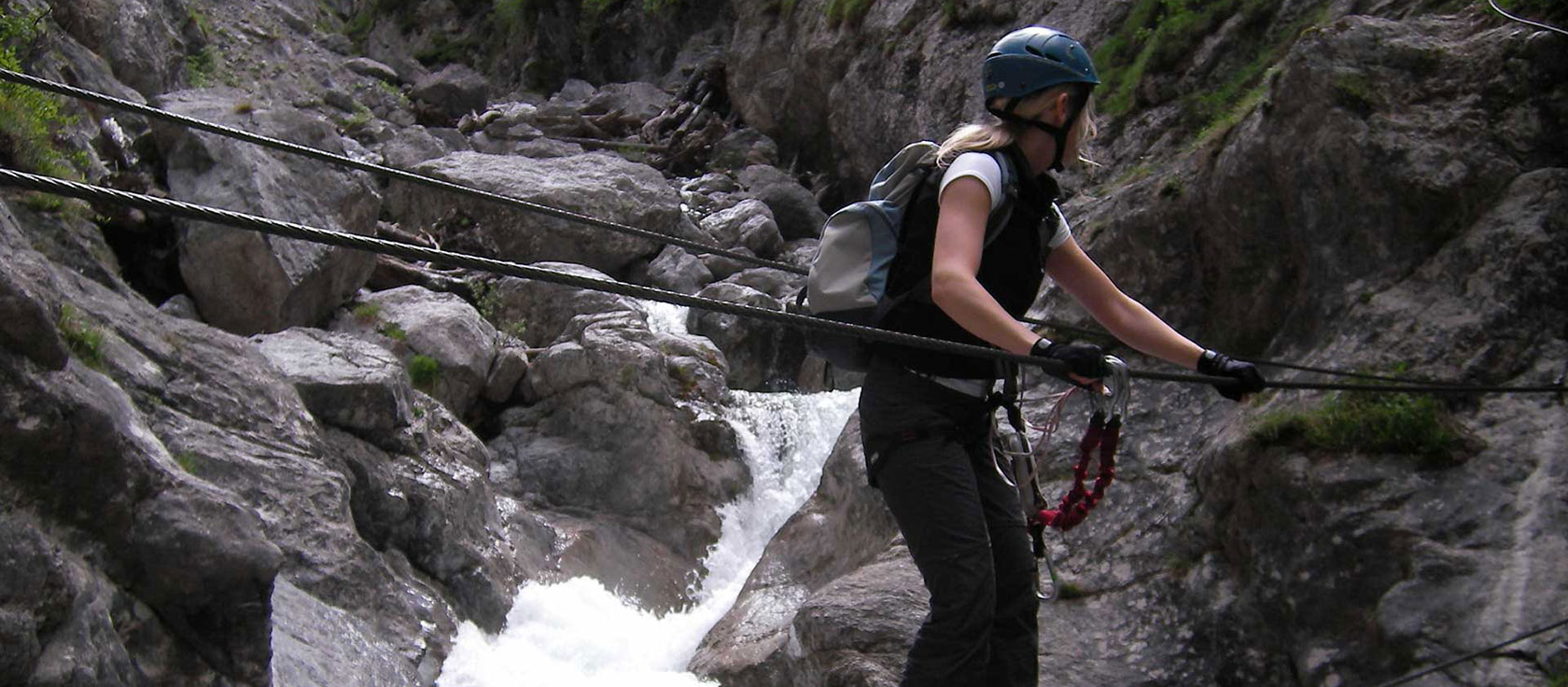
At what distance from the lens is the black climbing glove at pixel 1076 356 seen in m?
3.34

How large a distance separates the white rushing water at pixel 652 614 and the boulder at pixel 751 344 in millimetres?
3150

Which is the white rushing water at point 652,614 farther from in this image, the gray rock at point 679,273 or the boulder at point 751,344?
the gray rock at point 679,273

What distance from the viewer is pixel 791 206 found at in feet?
89.0

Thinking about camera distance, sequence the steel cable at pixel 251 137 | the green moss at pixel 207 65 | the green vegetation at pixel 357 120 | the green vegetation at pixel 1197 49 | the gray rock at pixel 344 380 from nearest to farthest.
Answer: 1. the steel cable at pixel 251 137
2. the gray rock at pixel 344 380
3. the green vegetation at pixel 1197 49
4. the green moss at pixel 207 65
5. the green vegetation at pixel 357 120

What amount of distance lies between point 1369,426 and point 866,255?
11.4ft

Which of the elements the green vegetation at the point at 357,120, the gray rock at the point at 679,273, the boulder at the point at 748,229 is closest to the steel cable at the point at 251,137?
the gray rock at the point at 679,273

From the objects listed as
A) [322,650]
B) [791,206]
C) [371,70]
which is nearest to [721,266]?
[791,206]

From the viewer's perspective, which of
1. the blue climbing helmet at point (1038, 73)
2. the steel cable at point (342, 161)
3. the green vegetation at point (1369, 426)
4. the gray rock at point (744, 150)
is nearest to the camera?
the blue climbing helmet at point (1038, 73)

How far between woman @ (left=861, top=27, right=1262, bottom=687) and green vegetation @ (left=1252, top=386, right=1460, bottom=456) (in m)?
2.42

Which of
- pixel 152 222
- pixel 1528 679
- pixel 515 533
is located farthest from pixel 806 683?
pixel 152 222

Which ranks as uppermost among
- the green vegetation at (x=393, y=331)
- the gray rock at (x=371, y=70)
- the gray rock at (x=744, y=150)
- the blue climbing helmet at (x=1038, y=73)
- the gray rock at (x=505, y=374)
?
the blue climbing helmet at (x=1038, y=73)

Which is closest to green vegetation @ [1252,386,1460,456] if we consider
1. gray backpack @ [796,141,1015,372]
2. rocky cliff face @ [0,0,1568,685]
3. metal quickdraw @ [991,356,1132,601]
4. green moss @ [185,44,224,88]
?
rocky cliff face @ [0,0,1568,685]

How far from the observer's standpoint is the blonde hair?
12.7 ft

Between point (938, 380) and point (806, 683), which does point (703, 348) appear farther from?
point (938, 380)
